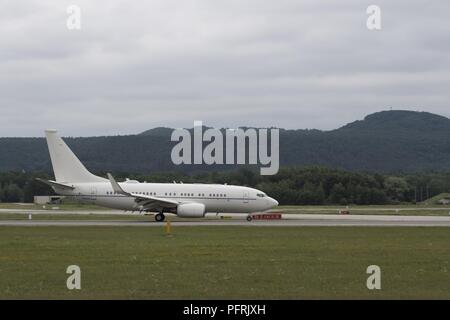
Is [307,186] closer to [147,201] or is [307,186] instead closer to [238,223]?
[147,201]

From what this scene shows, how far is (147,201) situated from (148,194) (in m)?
2.10

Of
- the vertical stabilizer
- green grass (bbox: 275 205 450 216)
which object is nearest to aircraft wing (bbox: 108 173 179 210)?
the vertical stabilizer

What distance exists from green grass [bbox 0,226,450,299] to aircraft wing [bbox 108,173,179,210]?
16127 mm

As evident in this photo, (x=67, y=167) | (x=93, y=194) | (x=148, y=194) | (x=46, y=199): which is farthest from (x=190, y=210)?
(x=46, y=199)

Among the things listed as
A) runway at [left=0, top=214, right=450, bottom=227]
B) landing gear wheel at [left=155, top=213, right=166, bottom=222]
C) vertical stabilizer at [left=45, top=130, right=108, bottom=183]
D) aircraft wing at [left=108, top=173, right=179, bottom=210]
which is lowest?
runway at [left=0, top=214, right=450, bottom=227]

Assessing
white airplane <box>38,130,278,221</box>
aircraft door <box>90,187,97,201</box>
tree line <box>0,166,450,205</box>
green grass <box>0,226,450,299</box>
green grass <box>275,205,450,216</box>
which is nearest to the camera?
green grass <box>0,226,450,299</box>

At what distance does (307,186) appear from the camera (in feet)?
387

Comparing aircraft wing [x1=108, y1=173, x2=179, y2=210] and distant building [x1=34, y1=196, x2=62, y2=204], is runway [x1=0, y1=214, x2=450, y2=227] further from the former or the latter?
distant building [x1=34, y1=196, x2=62, y2=204]

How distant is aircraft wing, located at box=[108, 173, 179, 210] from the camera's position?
60219 millimetres
